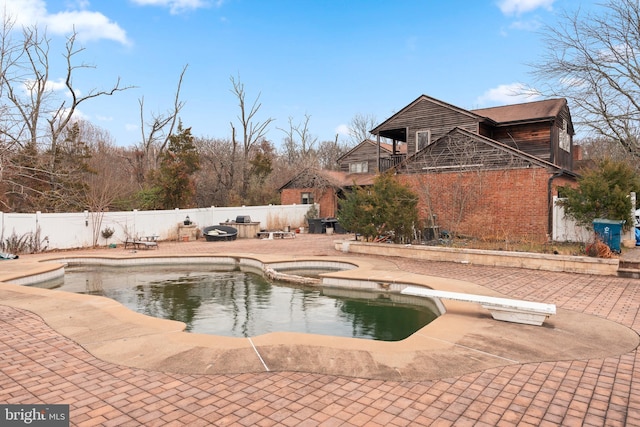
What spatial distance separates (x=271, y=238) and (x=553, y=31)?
15.2 metres

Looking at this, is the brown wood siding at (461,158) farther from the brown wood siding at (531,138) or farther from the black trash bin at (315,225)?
the black trash bin at (315,225)

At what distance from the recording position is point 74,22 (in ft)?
70.4

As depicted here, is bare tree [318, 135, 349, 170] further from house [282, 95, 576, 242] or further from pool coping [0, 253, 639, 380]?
pool coping [0, 253, 639, 380]

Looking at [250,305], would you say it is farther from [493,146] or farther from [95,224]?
[493,146]

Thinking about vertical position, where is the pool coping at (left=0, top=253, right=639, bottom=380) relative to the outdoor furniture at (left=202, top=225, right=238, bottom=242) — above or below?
below

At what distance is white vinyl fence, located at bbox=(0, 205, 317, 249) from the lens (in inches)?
566

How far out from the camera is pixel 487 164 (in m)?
17.0

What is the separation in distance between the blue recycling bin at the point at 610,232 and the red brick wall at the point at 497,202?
381 cm

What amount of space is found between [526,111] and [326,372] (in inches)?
810

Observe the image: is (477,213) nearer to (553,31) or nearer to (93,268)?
(553,31)

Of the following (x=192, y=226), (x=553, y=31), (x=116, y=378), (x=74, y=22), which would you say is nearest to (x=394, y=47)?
(x=553, y=31)

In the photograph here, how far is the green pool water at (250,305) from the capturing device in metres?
6.73

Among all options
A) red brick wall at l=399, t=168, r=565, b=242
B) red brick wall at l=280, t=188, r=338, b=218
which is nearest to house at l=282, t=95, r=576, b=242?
red brick wall at l=399, t=168, r=565, b=242

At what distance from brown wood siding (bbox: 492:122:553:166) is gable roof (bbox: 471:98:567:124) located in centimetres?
47
